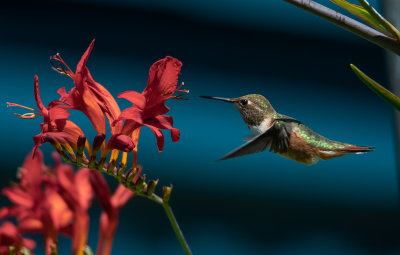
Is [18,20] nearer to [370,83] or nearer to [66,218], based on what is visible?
[66,218]

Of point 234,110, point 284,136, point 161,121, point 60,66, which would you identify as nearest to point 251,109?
point 284,136

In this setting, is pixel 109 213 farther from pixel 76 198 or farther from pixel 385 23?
pixel 385 23

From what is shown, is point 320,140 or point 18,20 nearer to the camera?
point 320,140

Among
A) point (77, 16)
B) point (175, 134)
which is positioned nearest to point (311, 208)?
point (77, 16)

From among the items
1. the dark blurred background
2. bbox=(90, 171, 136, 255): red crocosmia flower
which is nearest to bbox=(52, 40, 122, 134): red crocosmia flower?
bbox=(90, 171, 136, 255): red crocosmia flower

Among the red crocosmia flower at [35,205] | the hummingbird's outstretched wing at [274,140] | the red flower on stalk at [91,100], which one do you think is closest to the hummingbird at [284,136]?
the hummingbird's outstretched wing at [274,140]

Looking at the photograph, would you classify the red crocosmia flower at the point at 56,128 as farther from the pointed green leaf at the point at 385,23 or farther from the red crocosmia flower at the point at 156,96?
the pointed green leaf at the point at 385,23

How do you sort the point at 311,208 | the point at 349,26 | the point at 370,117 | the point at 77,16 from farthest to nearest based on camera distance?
the point at 370,117, the point at 311,208, the point at 77,16, the point at 349,26
